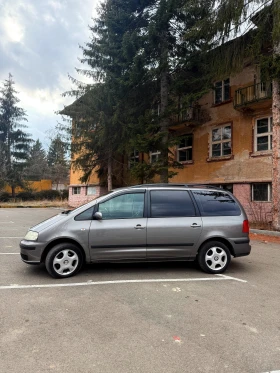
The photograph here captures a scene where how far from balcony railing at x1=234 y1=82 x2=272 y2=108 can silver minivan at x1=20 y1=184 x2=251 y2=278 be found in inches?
443

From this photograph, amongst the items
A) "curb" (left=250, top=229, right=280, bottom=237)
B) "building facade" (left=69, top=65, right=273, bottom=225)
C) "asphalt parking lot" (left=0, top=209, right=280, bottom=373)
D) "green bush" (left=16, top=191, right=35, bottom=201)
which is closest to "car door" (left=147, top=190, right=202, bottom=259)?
"asphalt parking lot" (left=0, top=209, right=280, bottom=373)

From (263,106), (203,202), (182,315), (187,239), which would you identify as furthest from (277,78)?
(182,315)

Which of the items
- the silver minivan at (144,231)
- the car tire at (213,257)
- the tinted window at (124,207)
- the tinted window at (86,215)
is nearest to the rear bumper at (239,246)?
the silver minivan at (144,231)

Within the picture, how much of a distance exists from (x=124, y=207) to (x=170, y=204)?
37.1 inches

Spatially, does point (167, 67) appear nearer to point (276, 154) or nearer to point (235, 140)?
point (235, 140)

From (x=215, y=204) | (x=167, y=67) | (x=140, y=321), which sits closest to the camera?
(x=140, y=321)

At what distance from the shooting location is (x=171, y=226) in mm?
5523

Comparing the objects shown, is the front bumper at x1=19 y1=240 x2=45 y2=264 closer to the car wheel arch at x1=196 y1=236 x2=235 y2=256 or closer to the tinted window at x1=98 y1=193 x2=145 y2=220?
the tinted window at x1=98 y1=193 x2=145 y2=220

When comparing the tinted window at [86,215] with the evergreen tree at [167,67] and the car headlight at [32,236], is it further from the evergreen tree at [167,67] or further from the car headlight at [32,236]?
the evergreen tree at [167,67]

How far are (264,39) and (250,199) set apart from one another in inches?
325

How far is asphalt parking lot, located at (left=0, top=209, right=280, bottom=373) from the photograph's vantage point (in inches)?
109

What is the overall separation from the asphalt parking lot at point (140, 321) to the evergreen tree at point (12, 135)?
38.8m

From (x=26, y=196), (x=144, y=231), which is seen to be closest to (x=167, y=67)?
(x=144, y=231)

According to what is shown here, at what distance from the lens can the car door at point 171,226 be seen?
17.9 feet
